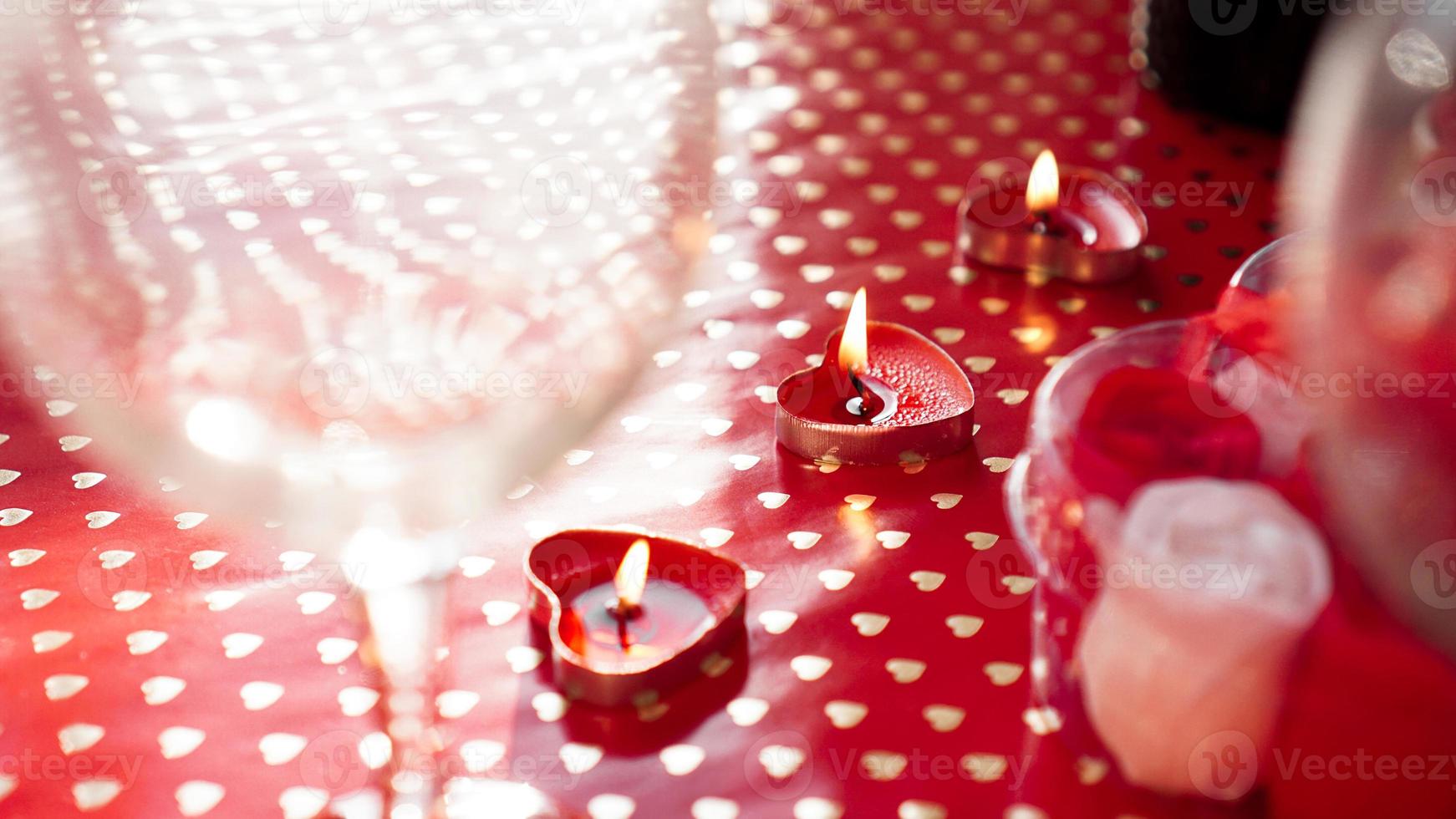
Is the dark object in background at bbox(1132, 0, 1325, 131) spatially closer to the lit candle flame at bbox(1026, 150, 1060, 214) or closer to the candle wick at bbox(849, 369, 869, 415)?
the lit candle flame at bbox(1026, 150, 1060, 214)

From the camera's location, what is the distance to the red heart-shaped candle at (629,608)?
Result: 0.29m

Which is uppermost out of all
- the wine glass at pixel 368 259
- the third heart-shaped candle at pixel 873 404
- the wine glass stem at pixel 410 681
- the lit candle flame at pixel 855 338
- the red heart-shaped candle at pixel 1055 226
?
the wine glass at pixel 368 259

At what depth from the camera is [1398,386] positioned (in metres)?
0.17

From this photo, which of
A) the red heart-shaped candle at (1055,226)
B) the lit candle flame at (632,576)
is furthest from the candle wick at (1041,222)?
the lit candle flame at (632,576)

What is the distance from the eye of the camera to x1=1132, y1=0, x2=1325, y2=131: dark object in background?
47cm

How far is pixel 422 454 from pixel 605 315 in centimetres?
5

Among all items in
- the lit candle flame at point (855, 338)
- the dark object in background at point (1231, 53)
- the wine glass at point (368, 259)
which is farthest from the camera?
the dark object in background at point (1231, 53)

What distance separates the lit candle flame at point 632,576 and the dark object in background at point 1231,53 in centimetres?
34

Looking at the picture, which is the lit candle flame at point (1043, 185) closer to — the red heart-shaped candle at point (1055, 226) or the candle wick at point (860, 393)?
the red heart-shaped candle at point (1055, 226)

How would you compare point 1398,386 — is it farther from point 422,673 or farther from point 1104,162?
point 1104,162

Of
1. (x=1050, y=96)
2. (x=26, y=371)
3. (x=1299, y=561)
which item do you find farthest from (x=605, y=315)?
(x=1050, y=96)

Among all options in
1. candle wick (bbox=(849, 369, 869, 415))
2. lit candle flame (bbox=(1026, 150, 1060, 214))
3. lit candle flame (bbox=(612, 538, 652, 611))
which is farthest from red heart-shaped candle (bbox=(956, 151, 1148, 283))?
lit candle flame (bbox=(612, 538, 652, 611))

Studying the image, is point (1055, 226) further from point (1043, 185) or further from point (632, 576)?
point (632, 576)

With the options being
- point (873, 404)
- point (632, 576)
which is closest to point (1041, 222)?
point (873, 404)
